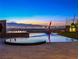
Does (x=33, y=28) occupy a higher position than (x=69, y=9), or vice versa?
(x=69, y=9)

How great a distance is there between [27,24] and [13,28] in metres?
0.46

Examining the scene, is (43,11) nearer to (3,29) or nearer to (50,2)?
(50,2)

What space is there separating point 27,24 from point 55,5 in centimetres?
106

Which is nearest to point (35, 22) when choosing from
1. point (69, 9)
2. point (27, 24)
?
point (27, 24)

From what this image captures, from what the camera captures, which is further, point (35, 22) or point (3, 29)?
point (3, 29)

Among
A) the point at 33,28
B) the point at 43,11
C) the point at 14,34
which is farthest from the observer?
the point at 14,34

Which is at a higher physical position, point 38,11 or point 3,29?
point 38,11

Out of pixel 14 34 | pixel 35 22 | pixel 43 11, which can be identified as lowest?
pixel 14 34

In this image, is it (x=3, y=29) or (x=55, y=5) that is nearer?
(x=55, y=5)

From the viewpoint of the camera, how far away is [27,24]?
18.5 feet

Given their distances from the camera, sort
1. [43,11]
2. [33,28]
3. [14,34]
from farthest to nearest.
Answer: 1. [14,34]
2. [43,11]
3. [33,28]

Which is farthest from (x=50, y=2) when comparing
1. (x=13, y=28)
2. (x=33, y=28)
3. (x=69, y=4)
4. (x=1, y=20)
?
(x=1, y=20)

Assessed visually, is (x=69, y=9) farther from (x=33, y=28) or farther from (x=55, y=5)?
(x=33, y=28)

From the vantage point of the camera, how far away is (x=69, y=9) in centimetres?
568
